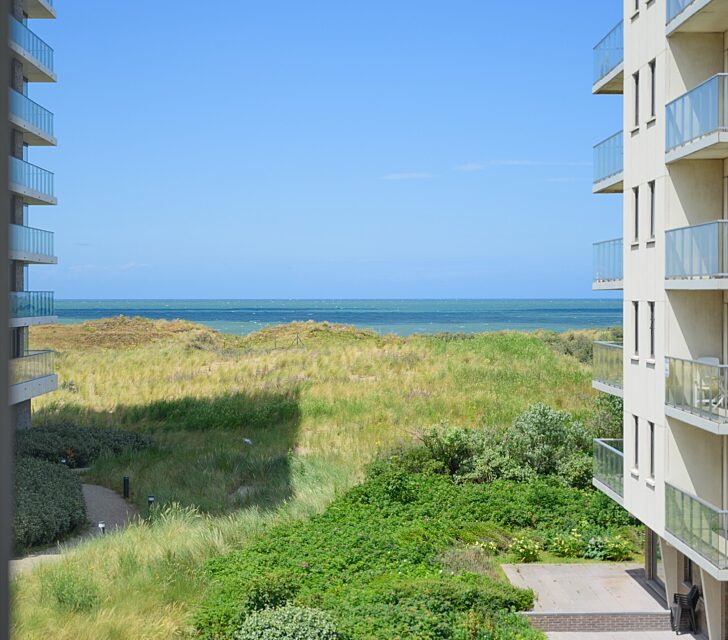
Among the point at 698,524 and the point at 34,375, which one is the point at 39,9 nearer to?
the point at 34,375

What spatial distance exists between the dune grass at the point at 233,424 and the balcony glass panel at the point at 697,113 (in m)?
9.61

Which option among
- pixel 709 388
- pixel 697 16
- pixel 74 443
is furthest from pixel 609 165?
pixel 74 443

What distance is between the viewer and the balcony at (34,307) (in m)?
25.6

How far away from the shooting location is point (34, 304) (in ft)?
88.8

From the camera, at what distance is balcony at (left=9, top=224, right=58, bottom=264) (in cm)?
2547

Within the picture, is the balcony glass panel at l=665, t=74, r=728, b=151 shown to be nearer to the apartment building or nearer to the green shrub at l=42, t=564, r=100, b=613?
the green shrub at l=42, t=564, r=100, b=613

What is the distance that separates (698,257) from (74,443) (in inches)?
753

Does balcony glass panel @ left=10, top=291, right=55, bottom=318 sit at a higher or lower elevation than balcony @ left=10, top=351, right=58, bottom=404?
higher

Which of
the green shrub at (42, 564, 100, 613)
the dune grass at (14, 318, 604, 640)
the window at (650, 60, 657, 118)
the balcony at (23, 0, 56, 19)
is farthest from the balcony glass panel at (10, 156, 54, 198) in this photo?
the window at (650, 60, 657, 118)

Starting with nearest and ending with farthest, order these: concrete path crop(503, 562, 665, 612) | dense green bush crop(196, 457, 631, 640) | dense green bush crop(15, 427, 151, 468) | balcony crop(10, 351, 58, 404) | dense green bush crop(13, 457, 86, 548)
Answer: dense green bush crop(196, 457, 631, 640) < concrete path crop(503, 562, 665, 612) < dense green bush crop(13, 457, 86, 548) < balcony crop(10, 351, 58, 404) < dense green bush crop(15, 427, 151, 468)

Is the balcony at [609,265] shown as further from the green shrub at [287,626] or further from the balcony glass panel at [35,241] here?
the balcony glass panel at [35,241]

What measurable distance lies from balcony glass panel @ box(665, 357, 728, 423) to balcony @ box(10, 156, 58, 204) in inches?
738

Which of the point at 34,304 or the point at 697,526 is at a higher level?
the point at 34,304

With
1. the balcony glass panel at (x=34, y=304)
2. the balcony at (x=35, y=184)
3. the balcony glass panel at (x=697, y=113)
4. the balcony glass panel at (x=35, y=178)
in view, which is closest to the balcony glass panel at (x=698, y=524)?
the balcony glass panel at (x=697, y=113)
